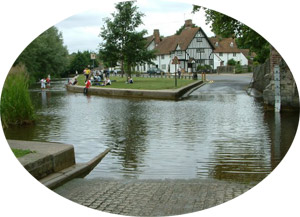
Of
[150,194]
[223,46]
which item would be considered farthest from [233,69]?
[150,194]

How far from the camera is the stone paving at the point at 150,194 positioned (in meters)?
5.41

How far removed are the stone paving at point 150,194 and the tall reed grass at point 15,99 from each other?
6387mm

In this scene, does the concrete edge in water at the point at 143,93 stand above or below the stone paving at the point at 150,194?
above

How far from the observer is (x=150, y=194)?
19.2 ft

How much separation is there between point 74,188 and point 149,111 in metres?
10.2

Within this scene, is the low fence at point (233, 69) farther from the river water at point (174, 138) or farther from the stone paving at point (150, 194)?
the stone paving at point (150, 194)

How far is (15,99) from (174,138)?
5222mm

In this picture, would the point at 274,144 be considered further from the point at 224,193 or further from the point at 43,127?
the point at 43,127

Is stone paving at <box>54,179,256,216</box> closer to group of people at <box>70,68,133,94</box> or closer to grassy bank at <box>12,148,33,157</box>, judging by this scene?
grassy bank at <box>12,148,33,157</box>

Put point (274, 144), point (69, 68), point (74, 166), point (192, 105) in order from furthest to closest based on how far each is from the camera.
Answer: point (69, 68) < point (192, 105) < point (274, 144) < point (74, 166)

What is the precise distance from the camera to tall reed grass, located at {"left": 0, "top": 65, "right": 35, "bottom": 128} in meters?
12.1

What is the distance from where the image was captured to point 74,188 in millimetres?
6242

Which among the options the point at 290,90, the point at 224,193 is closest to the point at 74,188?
the point at 224,193

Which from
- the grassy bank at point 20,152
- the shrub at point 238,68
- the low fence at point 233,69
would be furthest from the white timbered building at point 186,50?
the grassy bank at point 20,152
